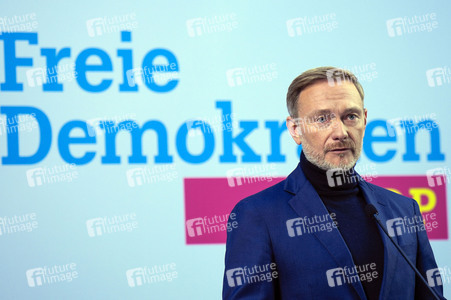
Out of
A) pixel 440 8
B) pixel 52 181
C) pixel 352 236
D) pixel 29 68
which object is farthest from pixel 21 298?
pixel 440 8

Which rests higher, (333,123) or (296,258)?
(333,123)

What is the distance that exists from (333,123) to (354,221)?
0.83ft

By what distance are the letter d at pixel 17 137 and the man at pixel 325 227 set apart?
1.80m

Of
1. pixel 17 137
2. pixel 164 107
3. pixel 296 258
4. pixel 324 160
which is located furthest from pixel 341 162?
pixel 17 137

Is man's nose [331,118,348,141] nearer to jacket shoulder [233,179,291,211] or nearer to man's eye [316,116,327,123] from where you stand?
man's eye [316,116,327,123]

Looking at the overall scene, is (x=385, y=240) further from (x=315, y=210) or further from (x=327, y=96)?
(x=327, y=96)

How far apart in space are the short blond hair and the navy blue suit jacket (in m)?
0.24

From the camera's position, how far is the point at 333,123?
1.30 metres

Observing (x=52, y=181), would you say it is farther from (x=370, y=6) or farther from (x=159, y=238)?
(x=370, y=6)

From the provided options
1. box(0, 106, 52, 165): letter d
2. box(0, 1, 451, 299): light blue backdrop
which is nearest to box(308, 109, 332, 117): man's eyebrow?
box(0, 1, 451, 299): light blue backdrop

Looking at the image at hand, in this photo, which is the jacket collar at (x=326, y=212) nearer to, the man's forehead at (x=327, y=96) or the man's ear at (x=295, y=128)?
the man's ear at (x=295, y=128)

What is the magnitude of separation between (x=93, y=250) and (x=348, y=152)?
1.85 meters

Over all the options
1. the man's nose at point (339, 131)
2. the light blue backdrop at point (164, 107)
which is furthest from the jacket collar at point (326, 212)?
the light blue backdrop at point (164, 107)

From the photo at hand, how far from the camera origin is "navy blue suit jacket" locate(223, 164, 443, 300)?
3.79 feet
